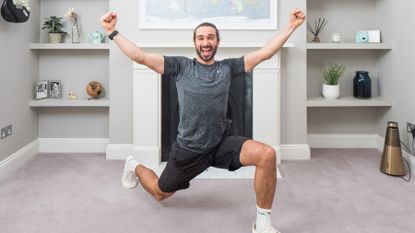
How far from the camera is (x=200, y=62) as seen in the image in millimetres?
2166

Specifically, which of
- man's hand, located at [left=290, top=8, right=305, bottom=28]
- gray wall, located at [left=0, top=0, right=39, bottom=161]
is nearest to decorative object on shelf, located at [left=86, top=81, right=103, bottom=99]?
gray wall, located at [left=0, top=0, right=39, bottom=161]

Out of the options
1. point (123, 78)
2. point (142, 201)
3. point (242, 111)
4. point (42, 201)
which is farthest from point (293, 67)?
point (42, 201)

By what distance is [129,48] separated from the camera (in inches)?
81.4

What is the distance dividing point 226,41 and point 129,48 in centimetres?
165

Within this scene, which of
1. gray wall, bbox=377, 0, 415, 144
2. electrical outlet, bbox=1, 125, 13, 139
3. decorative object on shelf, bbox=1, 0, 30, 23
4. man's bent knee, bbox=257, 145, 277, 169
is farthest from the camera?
gray wall, bbox=377, 0, 415, 144

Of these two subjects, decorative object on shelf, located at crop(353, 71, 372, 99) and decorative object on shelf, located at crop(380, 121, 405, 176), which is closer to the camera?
decorative object on shelf, located at crop(380, 121, 405, 176)

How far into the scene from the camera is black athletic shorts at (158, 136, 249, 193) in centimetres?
210

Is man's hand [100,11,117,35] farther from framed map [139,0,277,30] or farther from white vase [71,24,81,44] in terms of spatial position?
white vase [71,24,81,44]

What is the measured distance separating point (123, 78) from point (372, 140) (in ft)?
9.08

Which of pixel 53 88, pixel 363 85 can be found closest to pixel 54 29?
pixel 53 88

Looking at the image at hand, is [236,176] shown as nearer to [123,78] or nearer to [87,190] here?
[87,190]

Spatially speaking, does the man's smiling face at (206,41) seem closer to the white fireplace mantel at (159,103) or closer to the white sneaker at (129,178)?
the white sneaker at (129,178)

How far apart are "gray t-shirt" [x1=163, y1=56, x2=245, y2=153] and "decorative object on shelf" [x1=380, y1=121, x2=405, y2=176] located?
1686mm

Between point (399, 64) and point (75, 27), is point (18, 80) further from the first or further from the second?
point (399, 64)
